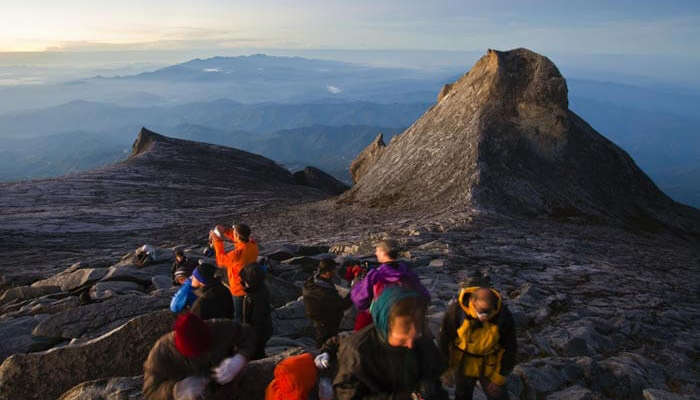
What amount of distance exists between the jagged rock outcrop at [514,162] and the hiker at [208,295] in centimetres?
2390

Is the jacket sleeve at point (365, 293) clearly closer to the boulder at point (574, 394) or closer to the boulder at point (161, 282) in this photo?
the boulder at point (574, 394)

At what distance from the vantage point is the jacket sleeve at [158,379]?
18.9 feet

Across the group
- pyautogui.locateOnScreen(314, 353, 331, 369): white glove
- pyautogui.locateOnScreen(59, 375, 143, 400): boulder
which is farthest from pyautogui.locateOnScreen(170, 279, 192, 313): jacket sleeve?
pyautogui.locateOnScreen(314, 353, 331, 369): white glove

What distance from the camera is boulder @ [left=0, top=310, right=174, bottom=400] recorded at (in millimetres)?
8633

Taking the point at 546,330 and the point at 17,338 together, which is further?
the point at 546,330

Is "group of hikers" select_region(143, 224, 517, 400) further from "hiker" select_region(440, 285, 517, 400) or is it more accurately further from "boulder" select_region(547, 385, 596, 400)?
"boulder" select_region(547, 385, 596, 400)

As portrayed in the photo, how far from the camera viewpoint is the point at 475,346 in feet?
23.4

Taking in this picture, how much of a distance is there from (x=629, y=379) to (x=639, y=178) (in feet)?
135

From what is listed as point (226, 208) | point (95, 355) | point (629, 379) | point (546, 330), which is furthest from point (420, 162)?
point (95, 355)

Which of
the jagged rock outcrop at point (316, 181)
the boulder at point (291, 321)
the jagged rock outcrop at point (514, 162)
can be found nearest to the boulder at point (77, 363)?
the boulder at point (291, 321)

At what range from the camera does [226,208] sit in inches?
1764

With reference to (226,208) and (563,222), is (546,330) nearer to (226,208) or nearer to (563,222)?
(563,222)

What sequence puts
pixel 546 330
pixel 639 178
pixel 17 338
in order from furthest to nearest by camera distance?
pixel 639 178 → pixel 546 330 → pixel 17 338

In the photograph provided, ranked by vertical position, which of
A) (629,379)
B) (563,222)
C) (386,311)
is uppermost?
(386,311)
